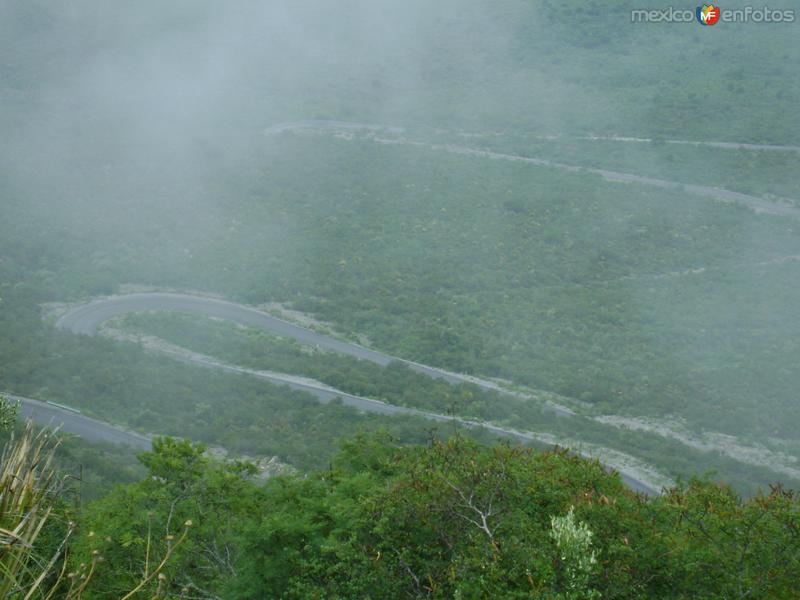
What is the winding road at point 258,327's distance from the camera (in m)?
25.6

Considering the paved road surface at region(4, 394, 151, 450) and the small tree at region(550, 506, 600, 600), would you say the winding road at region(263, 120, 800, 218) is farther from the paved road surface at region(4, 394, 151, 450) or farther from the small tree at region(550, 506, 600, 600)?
the small tree at region(550, 506, 600, 600)

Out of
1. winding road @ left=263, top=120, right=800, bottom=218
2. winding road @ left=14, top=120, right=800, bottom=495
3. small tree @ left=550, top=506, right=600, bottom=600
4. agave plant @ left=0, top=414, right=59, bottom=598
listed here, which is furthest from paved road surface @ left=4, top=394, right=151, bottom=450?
winding road @ left=263, top=120, right=800, bottom=218

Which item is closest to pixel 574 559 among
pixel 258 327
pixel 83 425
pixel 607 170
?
pixel 83 425

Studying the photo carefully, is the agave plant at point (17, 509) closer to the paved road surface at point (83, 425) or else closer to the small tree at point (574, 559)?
the small tree at point (574, 559)

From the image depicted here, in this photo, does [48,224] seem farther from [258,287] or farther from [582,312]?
[582,312]

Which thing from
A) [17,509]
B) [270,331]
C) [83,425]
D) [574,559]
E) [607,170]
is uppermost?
[17,509]

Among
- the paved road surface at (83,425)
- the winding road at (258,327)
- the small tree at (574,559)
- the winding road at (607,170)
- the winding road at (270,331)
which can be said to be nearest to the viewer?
the small tree at (574,559)

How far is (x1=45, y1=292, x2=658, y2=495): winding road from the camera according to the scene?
2562cm

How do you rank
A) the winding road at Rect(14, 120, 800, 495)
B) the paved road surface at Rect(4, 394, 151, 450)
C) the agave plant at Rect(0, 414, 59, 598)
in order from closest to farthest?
the agave plant at Rect(0, 414, 59, 598), the paved road surface at Rect(4, 394, 151, 450), the winding road at Rect(14, 120, 800, 495)

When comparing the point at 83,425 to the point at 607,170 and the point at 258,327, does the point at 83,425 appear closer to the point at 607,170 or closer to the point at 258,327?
the point at 258,327

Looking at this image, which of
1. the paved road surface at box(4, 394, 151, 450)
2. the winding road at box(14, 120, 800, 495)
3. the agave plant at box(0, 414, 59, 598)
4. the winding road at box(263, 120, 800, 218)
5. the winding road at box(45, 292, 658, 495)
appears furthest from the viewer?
the winding road at box(263, 120, 800, 218)

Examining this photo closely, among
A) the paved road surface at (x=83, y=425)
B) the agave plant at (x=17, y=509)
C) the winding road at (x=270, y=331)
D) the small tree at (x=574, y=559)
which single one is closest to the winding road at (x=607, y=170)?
the winding road at (x=270, y=331)

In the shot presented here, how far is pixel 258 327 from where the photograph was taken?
117ft

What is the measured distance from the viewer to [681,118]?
211ft
